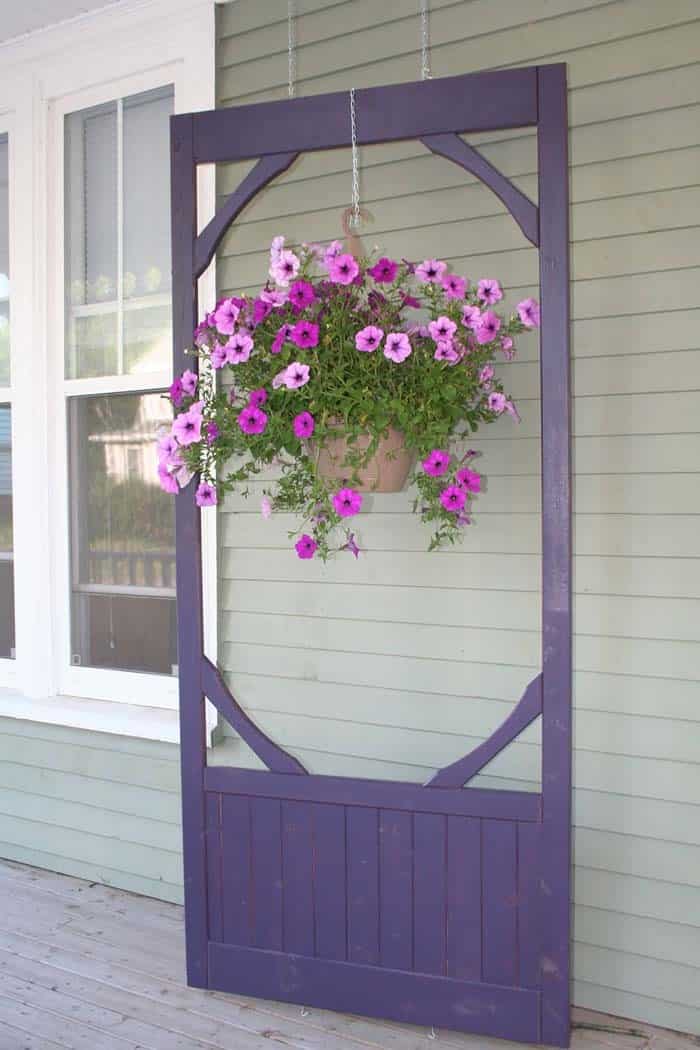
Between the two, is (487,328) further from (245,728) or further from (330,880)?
(330,880)

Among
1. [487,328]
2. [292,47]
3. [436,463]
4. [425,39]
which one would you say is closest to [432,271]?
[487,328]

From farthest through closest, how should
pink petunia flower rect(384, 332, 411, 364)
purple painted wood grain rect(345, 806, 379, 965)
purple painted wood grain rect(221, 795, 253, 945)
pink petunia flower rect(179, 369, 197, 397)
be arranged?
purple painted wood grain rect(221, 795, 253, 945), purple painted wood grain rect(345, 806, 379, 965), pink petunia flower rect(179, 369, 197, 397), pink petunia flower rect(384, 332, 411, 364)

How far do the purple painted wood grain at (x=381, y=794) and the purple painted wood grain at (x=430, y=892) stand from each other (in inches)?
1.7

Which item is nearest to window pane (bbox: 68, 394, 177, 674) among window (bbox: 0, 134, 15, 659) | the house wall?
window (bbox: 0, 134, 15, 659)

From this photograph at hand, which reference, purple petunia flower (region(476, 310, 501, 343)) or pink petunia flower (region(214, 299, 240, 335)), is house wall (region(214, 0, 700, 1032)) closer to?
purple petunia flower (region(476, 310, 501, 343))

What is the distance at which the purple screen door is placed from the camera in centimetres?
199

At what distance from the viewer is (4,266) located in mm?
3100

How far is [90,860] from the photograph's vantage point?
2961 mm

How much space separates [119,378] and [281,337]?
1.12 metres

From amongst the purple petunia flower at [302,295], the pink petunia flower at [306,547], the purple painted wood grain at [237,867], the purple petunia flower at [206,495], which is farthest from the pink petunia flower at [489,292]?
the purple painted wood grain at [237,867]

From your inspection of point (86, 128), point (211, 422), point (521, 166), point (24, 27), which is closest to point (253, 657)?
point (211, 422)

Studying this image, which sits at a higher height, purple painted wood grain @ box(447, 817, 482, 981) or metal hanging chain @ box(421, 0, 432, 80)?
metal hanging chain @ box(421, 0, 432, 80)

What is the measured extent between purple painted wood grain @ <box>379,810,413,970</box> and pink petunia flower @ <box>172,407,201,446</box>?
971 millimetres

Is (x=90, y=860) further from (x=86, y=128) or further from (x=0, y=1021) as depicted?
(x=86, y=128)
